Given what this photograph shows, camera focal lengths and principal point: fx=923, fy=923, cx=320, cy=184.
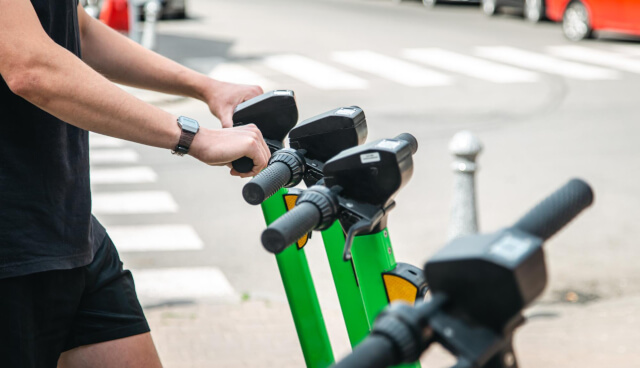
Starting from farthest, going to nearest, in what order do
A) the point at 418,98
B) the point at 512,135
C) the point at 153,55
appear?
1. the point at 418,98
2. the point at 512,135
3. the point at 153,55

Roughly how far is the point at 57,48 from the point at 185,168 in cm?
695

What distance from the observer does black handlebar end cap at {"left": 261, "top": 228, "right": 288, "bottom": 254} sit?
4.99ft

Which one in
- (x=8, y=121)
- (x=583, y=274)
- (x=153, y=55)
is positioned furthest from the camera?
(x=583, y=274)

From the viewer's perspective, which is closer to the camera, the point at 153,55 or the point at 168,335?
the point at 153,55

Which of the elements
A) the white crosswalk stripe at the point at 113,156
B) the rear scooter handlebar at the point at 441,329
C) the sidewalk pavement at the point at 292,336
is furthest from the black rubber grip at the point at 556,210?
the white crosswalk stripe at the point at 113,156

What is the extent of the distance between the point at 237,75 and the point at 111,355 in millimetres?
12158

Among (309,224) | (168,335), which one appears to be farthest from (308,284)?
(168,335)

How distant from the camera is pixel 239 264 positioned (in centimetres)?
619

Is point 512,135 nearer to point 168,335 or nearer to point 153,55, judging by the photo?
point 168,335

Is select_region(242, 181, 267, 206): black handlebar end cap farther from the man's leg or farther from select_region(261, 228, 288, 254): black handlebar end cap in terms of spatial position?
the man's leg

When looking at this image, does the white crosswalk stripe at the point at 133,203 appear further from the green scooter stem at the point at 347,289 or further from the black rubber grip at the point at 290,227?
the black rubber grip at the point at 290,227

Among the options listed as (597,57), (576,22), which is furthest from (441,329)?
(576,22)

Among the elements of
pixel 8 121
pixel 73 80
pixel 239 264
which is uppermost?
pixel 73 80

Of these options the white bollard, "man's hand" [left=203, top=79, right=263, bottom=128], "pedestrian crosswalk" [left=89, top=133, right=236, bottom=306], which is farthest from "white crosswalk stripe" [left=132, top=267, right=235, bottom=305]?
the white bollard
